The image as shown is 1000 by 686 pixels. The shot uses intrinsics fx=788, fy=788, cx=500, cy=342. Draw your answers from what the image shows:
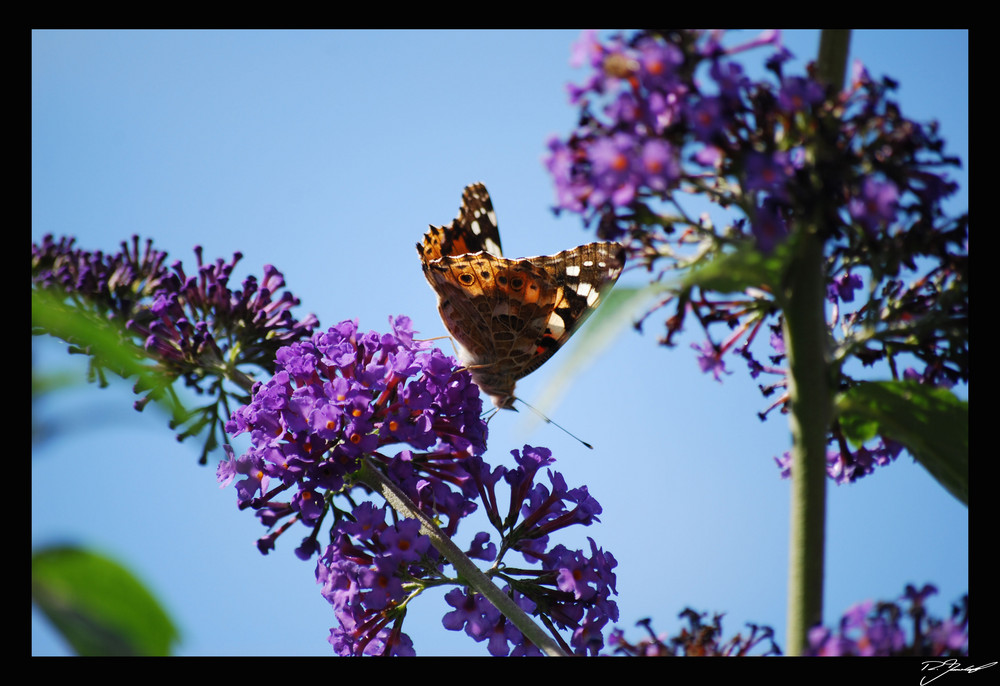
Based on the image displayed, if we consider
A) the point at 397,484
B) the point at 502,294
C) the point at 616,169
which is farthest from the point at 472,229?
the point at 616,169

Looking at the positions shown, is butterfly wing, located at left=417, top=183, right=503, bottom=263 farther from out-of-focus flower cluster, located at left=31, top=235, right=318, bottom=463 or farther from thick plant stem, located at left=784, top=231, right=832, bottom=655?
thick plant stem, located at left=784, top=231, right=832, bottom=655

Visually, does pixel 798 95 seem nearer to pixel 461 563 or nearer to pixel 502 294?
pixel 461 563

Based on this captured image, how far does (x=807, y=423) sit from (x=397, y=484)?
97 centimetres

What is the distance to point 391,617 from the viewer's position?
5.74ft

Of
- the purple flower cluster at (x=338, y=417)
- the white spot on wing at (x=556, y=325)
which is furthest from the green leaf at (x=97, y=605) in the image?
the white spot on wing at (x=556, y=325)

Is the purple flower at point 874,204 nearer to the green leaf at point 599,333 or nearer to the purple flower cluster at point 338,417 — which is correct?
the green leaf at point 599,333

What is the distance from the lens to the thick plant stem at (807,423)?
1065 mm

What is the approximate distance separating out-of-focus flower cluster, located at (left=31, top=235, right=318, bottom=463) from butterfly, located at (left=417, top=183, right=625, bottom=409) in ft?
1.47

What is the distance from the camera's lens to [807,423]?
1096 millimetres

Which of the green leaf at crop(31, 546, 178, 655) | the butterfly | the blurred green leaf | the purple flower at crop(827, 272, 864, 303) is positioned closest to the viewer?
the green leaf at crop(31, 546, 178, 655)

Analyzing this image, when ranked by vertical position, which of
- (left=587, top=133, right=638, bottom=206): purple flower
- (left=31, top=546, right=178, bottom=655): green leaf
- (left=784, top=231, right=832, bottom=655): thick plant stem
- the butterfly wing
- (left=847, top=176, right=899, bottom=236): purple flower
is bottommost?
(left=31, top=546, right=178, bottom=655): green leaf

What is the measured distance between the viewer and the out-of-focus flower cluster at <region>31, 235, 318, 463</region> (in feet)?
7.16

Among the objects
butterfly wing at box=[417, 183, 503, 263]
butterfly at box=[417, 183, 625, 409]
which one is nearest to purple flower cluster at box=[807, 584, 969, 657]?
butterfly at box=[417, 183, 625, 409]
